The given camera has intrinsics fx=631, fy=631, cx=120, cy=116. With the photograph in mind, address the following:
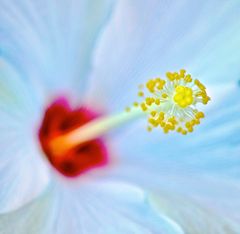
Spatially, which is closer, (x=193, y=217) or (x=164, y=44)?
(x=193, y=217)

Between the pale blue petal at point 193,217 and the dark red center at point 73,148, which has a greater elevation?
the dark red center at point 73,148

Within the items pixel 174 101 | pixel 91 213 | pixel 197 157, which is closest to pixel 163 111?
pixel 174 101

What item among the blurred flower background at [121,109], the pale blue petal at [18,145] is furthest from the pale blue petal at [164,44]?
the pale blue petal at [18,145]

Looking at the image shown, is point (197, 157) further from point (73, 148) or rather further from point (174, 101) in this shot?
point (73, 148)

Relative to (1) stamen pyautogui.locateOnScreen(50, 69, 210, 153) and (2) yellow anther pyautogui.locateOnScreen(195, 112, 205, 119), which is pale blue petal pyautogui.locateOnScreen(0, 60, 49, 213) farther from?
(2) yellow anther pyautogui.locateOnScreen(195, 112, 205, 119)

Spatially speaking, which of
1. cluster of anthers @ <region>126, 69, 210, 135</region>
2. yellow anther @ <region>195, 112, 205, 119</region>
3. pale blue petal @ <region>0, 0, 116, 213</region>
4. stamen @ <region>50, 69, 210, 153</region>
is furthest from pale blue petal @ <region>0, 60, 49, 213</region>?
yellow anther @ <region>195, 112, 205, 119</region>

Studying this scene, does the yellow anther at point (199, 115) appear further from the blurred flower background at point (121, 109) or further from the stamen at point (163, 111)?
the blurred flower background at point (121, 109)
